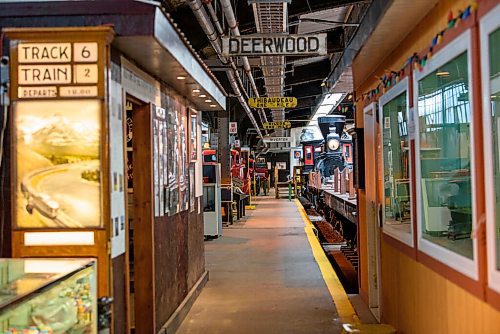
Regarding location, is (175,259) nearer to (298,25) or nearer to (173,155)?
(173,155)

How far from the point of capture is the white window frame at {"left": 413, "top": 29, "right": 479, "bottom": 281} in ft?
10.1

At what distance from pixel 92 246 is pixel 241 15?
24.1 ft

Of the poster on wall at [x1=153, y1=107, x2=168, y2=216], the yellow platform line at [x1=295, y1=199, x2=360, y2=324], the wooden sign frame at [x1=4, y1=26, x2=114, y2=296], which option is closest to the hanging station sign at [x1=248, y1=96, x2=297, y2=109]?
the yellow platform line at [x1=295, y1=199, x2=360, y2=324]

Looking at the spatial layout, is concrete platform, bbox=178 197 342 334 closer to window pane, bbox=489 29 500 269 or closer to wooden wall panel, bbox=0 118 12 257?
window pane, bbox=489 29 500 269

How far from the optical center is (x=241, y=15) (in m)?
10.3

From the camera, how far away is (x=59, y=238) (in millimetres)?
3736

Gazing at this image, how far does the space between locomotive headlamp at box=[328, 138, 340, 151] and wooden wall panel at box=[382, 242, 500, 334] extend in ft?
63.0

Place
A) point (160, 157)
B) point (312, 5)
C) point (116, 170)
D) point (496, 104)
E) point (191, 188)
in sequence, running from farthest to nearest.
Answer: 1. point (312, 5)
2. point (191, 188)
3. point (160, 157)
4. point (496, 104)
5. point (116, 170)

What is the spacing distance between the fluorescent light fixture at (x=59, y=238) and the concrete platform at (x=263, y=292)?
2434mm

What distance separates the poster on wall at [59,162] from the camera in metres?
3.70

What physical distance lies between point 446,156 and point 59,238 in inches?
127

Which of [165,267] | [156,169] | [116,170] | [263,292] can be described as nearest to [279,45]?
[156,169]

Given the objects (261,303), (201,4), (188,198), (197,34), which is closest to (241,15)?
(197,34)

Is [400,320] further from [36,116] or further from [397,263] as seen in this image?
[36,116]
